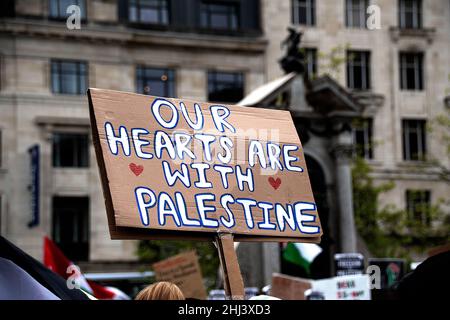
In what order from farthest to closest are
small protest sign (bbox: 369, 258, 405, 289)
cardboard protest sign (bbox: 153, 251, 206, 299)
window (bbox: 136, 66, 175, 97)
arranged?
window (bbox: 136, 66, 175, 97) < small protest sign (bbox: 369, 258, 405, 289) < cardboard protest sign (bbox: 153, 251, 206, 299)

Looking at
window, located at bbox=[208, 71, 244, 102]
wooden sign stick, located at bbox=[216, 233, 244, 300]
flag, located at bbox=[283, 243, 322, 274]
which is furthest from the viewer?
window, located at bbox=[208, 71, 244, 102]

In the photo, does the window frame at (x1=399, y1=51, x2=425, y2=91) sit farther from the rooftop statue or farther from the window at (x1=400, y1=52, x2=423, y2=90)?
the rooftop statue

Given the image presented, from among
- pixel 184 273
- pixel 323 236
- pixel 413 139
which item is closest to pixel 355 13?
pixel 413 139

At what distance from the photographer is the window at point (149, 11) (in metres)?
41.7

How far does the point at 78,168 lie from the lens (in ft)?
130

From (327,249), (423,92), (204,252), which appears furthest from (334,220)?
(423,92)

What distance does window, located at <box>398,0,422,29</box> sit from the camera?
45406 millimetres

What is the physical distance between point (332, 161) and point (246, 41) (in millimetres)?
25185

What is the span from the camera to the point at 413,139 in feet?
146

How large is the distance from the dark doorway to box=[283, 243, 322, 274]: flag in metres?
0.23

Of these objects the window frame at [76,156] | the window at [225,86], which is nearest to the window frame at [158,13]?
the window at [225,86]

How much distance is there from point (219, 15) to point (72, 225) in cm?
1125

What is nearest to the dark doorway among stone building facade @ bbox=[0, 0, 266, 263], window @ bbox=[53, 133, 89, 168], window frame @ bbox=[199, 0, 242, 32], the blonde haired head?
the blonde haired head

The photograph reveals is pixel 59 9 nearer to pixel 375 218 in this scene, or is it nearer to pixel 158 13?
pixel 158 13
